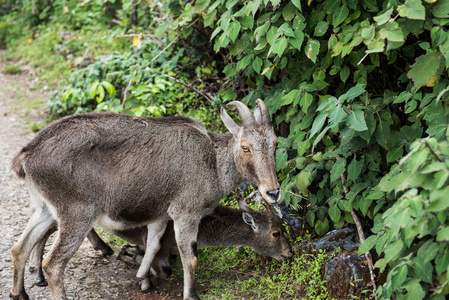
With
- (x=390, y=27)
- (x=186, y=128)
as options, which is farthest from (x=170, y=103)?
(x=390, y=27)

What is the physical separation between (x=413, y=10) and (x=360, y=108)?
128 centimetres

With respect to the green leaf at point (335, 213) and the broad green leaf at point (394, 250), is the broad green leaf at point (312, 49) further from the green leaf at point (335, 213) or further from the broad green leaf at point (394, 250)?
the broad green leaf at point (394, 250)

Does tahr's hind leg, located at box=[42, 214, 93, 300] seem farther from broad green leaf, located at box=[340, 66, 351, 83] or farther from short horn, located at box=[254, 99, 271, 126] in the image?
broad green leaf, located at box=[340, 66, 351, 83]

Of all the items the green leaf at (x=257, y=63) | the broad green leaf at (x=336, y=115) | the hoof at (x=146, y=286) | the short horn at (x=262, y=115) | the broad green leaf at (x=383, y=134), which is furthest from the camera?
the hoof at (x=146, y=286)

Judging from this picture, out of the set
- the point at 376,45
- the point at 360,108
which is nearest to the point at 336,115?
the point at 360,108

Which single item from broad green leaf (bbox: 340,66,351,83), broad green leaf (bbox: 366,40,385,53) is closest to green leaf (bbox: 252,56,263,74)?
broad green leaf (bbox: 340,66,351,83)

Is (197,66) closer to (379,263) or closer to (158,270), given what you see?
(158,270)

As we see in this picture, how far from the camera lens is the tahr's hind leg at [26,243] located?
5.88 m

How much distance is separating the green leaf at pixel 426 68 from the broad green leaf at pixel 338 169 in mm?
1282

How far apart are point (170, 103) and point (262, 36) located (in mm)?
4039

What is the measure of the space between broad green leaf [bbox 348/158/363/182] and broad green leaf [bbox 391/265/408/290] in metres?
1.68

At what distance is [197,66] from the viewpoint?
10.4 metres

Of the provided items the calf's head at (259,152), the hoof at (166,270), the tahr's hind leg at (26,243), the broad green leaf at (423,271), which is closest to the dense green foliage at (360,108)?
the broad green leaf at (423,271)

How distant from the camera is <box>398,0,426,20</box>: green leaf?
4496 millimetres
